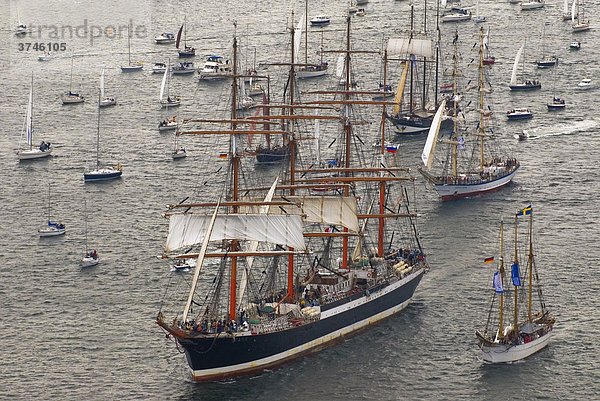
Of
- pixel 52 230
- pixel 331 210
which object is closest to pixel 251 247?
pixel 331 210

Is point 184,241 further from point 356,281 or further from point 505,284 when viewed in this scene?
point 505,284

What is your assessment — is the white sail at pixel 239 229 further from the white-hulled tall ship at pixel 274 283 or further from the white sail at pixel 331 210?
the white sail at pixel 331 210

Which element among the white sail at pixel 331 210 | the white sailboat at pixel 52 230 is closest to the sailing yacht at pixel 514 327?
the white sail at pixel 331 210

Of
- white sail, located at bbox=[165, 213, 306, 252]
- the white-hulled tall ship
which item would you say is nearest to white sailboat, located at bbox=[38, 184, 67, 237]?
the white-hulled tall ship

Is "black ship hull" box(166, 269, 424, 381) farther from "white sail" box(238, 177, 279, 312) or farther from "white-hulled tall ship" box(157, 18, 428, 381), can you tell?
"white sail" box(238, 177, 279, 312)

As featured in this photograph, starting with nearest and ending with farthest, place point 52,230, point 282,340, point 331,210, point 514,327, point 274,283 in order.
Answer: point 282,340 → point 514,327 → point 274,283 → point 331,210 → point 52,230

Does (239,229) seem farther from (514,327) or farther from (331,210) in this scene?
(514,327)

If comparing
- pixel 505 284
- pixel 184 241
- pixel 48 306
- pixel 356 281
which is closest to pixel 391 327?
pixel 356 281
